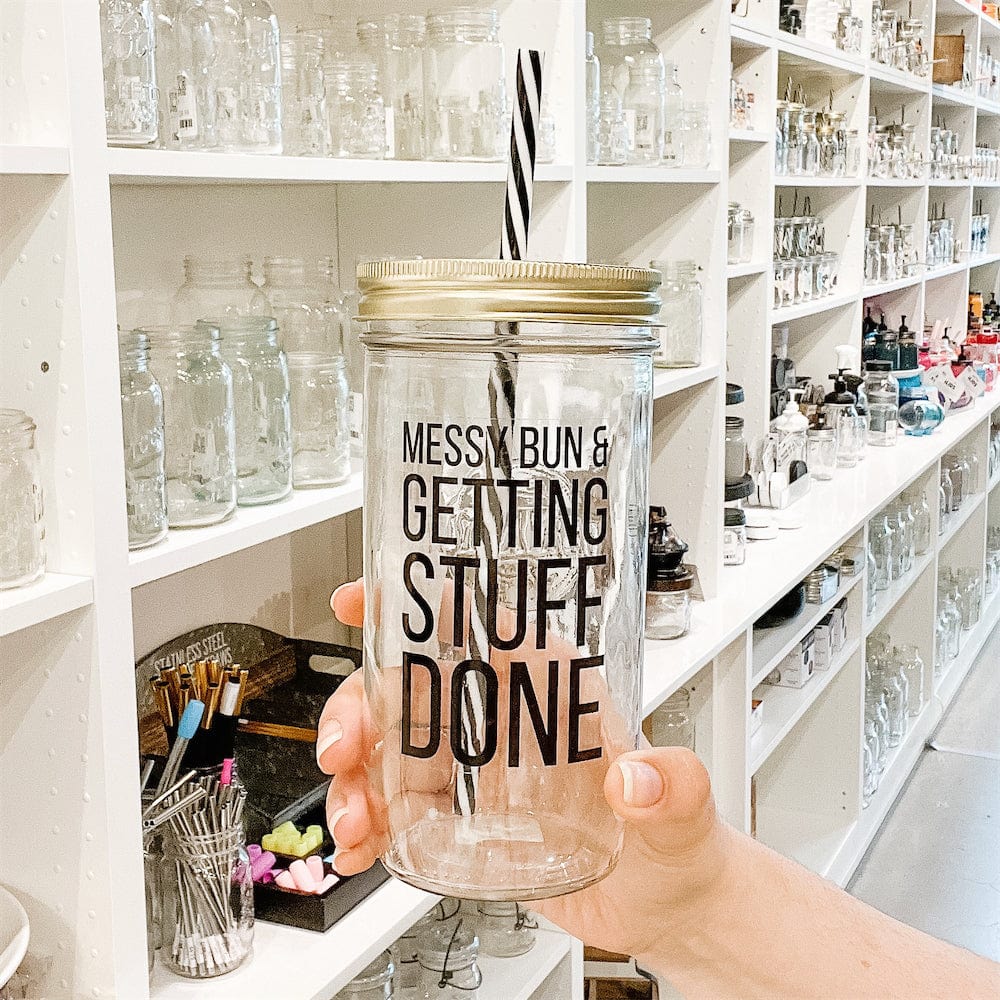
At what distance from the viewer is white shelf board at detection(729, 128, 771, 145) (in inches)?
116

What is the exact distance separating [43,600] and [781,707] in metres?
2.30

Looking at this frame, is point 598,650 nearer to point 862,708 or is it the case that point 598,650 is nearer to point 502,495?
point 502,495

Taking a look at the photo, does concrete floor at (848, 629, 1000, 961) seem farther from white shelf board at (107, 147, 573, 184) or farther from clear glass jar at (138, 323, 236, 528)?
clear glass jar at (138, 323, 236, 528)

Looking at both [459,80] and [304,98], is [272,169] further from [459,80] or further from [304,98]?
[459,80]

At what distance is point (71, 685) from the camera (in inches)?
47.0

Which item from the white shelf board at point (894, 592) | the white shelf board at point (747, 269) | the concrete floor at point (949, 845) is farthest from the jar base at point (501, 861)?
the white shelf board at point (894, 592)

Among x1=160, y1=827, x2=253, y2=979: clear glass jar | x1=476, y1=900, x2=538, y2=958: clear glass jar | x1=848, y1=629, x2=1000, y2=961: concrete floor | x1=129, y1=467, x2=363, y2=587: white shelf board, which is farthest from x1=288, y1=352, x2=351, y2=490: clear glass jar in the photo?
x1=848, y1=629, x2=1000, y2=961: concrete floor

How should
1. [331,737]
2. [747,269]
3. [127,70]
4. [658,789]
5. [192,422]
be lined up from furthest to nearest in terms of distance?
1. [747,269]
2. [192,422]
3. [127,70]
4. [331,737]
5. [658,789]

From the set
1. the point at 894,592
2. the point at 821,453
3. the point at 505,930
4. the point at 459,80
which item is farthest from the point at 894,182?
the point at 505,930

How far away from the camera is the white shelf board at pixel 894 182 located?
13.7 feet

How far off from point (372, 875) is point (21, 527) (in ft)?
2.22

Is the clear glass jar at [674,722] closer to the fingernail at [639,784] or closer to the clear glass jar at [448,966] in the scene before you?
the clear glass jar at [448,966]

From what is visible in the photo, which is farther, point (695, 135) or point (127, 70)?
point (695, 135)

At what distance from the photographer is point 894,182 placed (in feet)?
14.5
